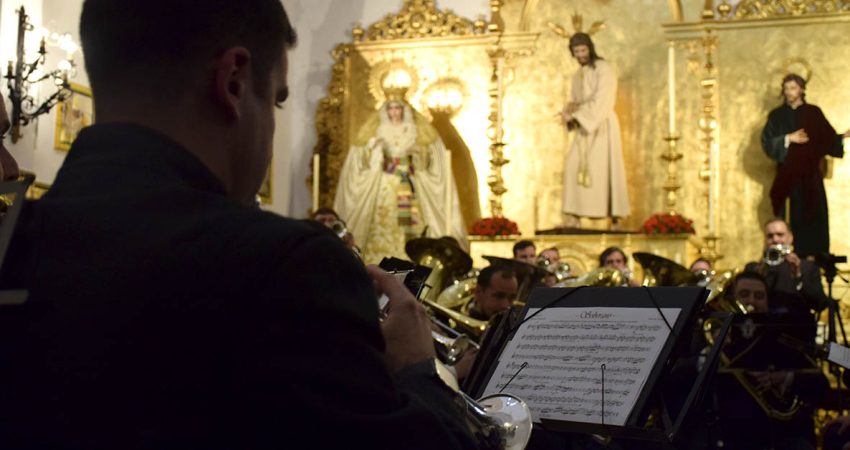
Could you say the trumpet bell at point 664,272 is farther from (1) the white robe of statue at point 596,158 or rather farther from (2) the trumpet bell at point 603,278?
(1) the white robe of statue at point 596,158

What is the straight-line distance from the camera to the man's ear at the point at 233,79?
50.8 inches

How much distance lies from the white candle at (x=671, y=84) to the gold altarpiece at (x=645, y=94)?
0.08m

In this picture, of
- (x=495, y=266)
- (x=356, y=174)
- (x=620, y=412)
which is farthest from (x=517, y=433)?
(x=356, y=174)

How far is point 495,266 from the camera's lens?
638 centimetres

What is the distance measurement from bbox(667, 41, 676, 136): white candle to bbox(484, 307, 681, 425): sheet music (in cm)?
874

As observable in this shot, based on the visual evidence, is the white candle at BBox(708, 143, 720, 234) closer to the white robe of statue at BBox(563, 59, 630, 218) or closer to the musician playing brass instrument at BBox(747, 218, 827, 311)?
the white robe of statue at BBox(563, 59, 630, 218)

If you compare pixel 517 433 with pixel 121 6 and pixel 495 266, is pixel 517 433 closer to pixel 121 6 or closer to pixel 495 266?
pixel 121 6

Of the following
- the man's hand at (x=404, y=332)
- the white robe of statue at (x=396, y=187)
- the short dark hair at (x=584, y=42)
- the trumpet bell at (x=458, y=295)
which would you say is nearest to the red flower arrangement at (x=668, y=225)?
the short dark hair at (x=584, y=42)

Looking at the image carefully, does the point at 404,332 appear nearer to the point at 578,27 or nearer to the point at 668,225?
the point at 668,225

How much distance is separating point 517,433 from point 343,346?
0.69 m

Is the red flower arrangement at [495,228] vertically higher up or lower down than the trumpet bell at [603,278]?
higher up

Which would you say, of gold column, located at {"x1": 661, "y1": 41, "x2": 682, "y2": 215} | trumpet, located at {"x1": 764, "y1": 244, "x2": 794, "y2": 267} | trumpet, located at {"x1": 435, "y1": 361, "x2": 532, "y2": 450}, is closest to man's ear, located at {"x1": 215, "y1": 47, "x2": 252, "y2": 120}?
trumpet, located at {"x1": 435, "y1": 361, "x2": 532, "y2": 450}

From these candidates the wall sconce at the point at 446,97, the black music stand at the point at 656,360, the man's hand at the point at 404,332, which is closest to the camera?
the man's hand at the point at 404,332

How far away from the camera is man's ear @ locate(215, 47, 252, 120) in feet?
4.23
